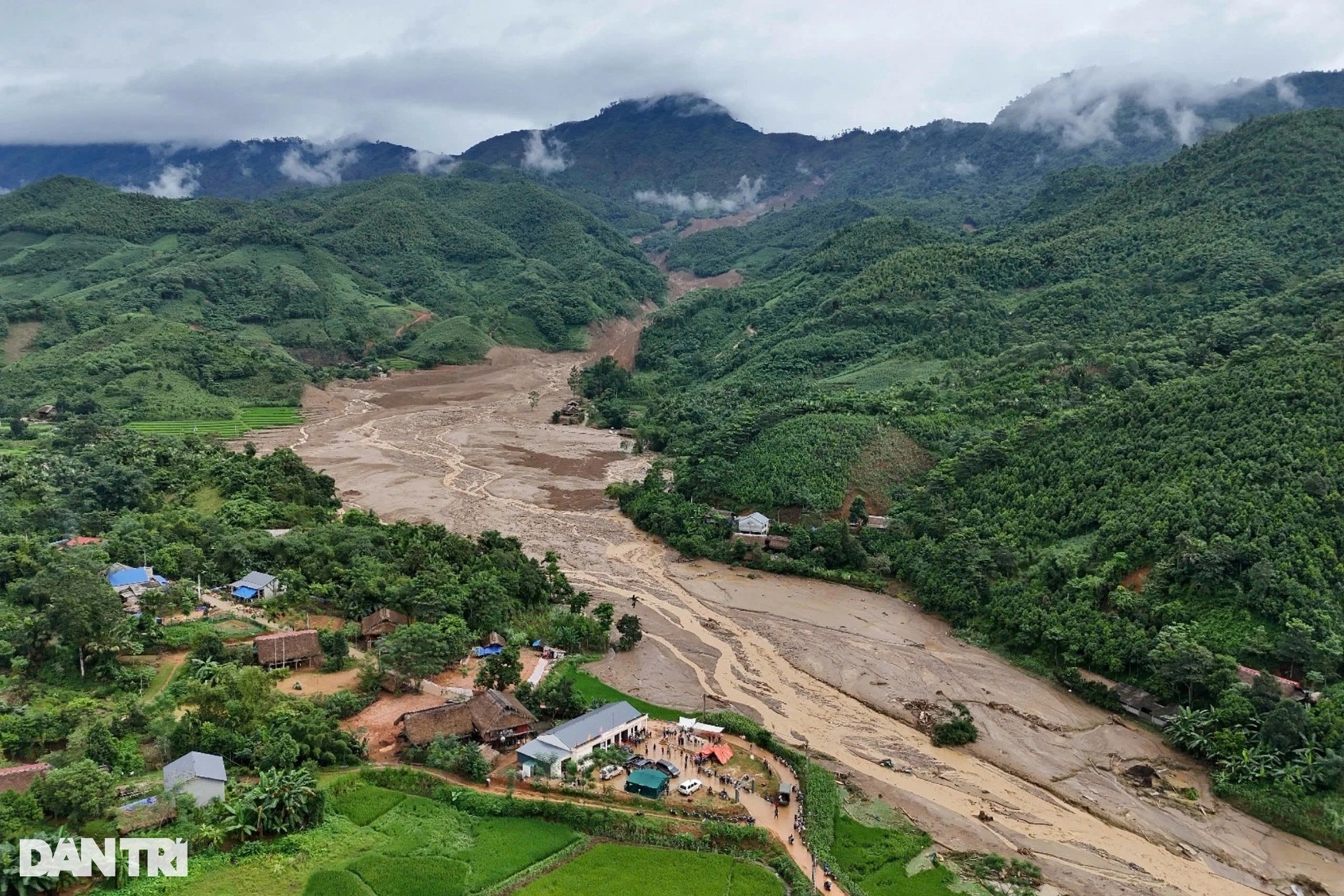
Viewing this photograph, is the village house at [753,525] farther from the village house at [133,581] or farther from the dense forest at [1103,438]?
the village house at [133,581]

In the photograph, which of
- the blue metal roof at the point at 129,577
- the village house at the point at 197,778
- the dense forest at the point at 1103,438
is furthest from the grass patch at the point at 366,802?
the dense forest at the point at 1103,438

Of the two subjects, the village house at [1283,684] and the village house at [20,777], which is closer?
the village house at [20,777]

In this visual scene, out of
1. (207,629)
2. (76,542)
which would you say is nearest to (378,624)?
(207,629)

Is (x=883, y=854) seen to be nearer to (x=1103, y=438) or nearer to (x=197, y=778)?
(x=197, y=778)

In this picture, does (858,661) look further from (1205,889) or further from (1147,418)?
(1147,418)

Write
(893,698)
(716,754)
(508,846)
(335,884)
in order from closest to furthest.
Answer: (335,884), (508,846), (716,754), (893,698)

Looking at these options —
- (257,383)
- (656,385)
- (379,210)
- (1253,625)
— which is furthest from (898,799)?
(379,210)

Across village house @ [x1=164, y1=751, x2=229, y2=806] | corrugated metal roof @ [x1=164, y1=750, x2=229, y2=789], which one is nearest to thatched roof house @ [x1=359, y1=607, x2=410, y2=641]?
corrugated metal roof @ [x1=164, y1=750, x2=229, y2=789]

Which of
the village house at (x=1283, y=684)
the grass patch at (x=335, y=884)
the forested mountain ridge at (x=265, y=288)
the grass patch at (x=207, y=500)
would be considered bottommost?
the grass patch at (x=335, y=884)
